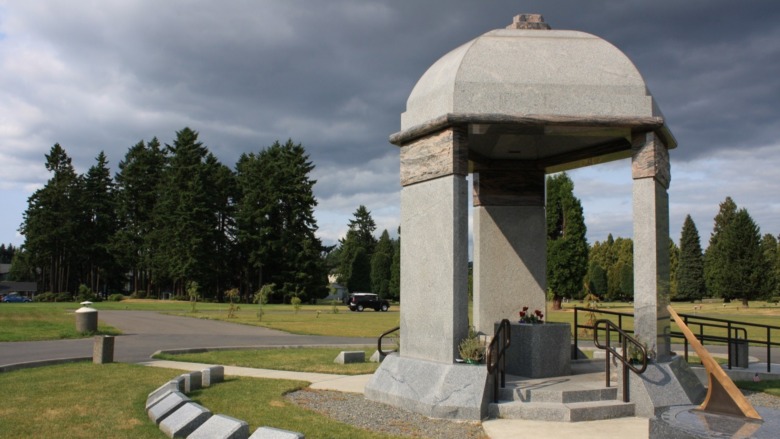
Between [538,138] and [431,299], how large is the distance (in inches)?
140

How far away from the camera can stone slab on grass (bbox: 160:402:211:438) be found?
22.1 ft

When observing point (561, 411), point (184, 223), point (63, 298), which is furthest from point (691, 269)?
point (561, 411)

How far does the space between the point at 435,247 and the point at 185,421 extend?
13.7ft

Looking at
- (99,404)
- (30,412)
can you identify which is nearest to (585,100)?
(99,404)

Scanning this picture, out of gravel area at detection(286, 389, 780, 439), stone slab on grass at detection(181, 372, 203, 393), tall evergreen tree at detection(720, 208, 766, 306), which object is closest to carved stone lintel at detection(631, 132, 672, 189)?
gravel area at detection(286, 389, 780, 439)

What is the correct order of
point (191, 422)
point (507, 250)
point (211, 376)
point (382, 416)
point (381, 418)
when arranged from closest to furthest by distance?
point (191, 422) → point (381, 418) → point (382, 416) → point (211, 376) → point (507, 250)

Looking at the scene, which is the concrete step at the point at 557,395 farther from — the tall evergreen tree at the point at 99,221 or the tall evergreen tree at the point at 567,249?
the tall evergreen tree at the point at 99,221

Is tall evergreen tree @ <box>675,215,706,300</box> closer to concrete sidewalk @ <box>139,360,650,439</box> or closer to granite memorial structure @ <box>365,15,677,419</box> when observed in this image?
granite memorial structure @ <box>365,15,677,419</box>

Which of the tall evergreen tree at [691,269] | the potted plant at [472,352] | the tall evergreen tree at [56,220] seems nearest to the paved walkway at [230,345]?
the potted plant at [472,352]

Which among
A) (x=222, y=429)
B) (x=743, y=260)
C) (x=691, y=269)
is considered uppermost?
(x=743, y=260)

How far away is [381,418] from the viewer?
320 inches

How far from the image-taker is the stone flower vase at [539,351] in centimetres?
985

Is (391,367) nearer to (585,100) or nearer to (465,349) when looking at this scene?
(465,349)

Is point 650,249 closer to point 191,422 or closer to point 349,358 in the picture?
point 191,422
